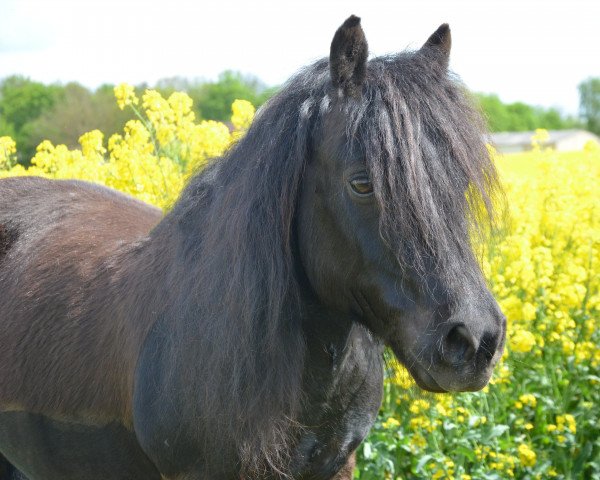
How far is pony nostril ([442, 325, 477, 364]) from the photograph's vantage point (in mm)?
1933

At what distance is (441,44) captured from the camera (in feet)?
7.95

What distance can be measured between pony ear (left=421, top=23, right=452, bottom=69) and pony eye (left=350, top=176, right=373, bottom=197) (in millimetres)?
542

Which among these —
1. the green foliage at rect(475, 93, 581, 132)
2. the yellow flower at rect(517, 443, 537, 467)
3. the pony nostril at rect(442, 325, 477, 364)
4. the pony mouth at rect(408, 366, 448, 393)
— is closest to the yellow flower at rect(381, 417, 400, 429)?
the yellow flower at rect(517, 443, 537, 467)

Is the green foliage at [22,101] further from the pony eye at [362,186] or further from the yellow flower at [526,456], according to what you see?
the pony eye at [362,186]

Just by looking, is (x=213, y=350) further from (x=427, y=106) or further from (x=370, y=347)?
(x=427, y=106)

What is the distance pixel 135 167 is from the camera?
528cm

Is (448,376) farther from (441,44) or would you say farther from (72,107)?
(72,107)

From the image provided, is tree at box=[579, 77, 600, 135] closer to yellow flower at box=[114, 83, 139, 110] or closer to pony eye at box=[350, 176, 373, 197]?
yellow flower at box=[114, 83, 139, 110]

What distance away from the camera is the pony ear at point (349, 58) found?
214 cm

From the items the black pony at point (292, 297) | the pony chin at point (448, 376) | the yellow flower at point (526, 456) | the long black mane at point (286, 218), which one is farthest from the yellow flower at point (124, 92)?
the pony chin at point (448, 376)

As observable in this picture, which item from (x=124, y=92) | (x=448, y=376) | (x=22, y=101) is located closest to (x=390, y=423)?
(x=448, y=376)

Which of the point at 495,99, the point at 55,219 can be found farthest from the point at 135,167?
the point at 495,99

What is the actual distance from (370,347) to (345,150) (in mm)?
811

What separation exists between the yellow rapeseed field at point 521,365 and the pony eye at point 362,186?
1.57 meters
